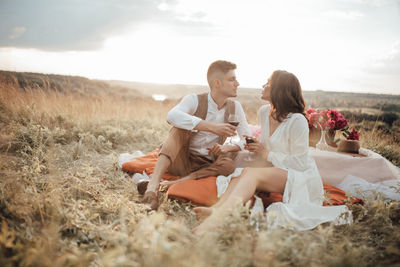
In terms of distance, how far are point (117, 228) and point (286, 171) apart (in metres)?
1.85

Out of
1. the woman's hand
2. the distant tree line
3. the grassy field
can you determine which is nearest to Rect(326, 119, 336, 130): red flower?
the grassy field

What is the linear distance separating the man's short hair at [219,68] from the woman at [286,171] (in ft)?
2.78

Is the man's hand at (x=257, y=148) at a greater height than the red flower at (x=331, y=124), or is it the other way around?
the red flower at (x=331, y=124)

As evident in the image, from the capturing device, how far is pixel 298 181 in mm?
2855

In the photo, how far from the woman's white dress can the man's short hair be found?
1.31 m

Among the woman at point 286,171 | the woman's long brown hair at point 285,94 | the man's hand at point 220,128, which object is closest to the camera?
the woman at point 286,171

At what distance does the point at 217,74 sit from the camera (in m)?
4.02

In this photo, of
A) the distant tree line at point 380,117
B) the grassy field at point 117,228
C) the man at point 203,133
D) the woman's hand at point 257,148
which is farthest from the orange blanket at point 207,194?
the distant tree line at point 380,117

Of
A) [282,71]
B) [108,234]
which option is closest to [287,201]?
[282,71]

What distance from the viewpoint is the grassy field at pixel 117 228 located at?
5.07 ft

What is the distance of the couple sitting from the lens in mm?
2688

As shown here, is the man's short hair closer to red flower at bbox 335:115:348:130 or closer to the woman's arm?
the woman's arm

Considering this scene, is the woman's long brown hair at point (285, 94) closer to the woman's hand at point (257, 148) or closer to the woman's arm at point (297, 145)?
the woman's arm at point (297, 145)

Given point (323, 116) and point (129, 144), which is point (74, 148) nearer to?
point (129, 144)
